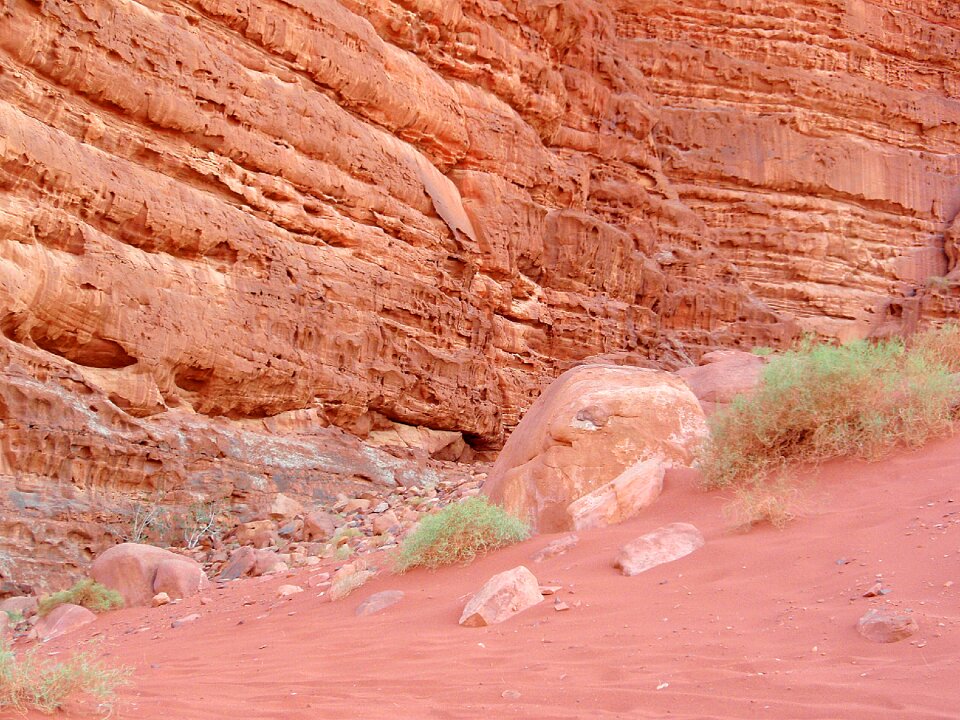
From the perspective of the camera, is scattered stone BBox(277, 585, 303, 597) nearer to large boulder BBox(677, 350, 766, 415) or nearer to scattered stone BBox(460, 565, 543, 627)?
scattered stone BBox(460, 565, 543, 627)

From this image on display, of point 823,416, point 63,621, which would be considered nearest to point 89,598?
point 63,621

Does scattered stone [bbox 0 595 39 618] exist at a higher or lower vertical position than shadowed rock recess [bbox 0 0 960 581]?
lower

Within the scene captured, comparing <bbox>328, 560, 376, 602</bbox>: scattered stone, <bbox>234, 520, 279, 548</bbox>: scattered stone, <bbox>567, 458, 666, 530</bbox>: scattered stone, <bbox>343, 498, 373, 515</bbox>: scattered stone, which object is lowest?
<bbox>234, 520, 279, 548</bbox>: scattered stone

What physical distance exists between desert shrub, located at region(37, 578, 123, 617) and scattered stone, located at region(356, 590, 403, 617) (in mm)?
3327

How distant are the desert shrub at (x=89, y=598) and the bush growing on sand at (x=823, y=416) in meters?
5.40

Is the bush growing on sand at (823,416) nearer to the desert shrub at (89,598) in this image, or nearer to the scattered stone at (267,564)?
the scattered stone at (267,564)

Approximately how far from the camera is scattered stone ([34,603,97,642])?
776cm

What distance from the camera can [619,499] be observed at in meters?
6.77

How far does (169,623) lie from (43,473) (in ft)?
13.7

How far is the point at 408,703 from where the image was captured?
3.94 meters

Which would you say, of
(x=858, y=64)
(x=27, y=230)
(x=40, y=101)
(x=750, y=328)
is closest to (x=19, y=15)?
(x=40, y=101)

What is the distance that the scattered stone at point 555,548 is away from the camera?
6129mm

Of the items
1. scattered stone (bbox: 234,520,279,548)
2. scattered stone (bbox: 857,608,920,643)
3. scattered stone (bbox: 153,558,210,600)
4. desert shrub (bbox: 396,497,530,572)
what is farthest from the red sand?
scattered stone (bbox: 234,520,279,548)

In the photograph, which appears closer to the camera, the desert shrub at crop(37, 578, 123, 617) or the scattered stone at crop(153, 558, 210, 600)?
the desert shrub at crop(37, 578, 123, 617)
